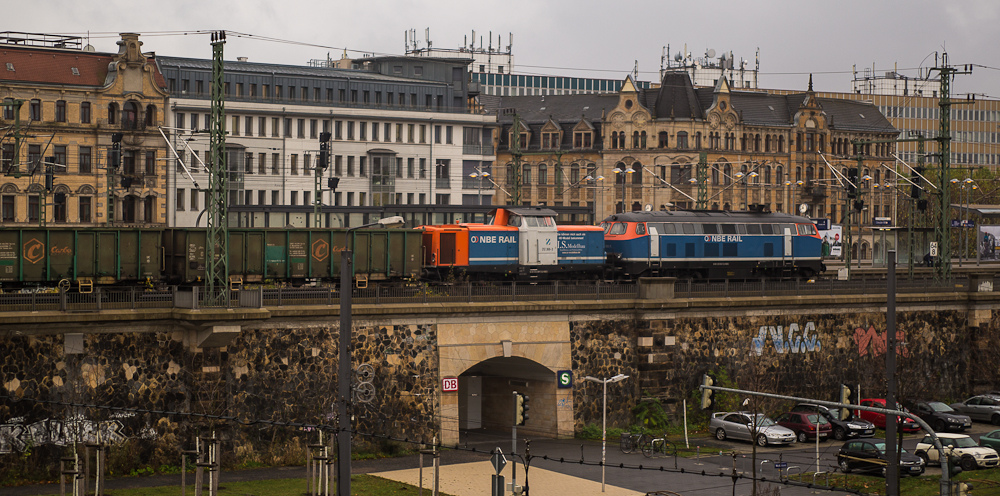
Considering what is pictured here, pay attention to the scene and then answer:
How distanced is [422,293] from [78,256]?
→ 12.4 metres

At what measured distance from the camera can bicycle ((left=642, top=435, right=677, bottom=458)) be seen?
A: 4666cm

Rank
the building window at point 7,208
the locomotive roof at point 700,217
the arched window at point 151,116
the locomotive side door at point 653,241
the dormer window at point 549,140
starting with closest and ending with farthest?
1. the locomotive side door at point 653,241
2. the locomotive roof at point 700,217
3. the building window at point 7,208
4. the arched window at point 151,116
5. the dormer window at point 549,140

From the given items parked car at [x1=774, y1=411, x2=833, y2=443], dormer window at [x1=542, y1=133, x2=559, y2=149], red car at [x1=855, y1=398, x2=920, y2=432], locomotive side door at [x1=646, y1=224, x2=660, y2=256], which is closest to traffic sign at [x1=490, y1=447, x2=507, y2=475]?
parked car at [x1=774, y1=411, x2=833, y2=443]

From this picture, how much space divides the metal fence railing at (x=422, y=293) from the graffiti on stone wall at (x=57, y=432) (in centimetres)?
357

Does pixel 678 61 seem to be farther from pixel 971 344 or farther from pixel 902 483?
pixel 902 483

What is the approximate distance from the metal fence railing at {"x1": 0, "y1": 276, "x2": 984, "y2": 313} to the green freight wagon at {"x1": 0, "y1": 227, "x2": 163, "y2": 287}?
2.04 feet

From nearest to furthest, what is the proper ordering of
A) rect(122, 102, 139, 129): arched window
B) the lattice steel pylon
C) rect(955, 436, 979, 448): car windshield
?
the lattice steel pylon < rect(955, 436, 979, 448): car windshield < rect(122, 102, 139, 129): arched window

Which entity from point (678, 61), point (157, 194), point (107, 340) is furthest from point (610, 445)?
point (678, 61)

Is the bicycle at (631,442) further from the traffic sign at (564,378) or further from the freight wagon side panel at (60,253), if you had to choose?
the freight wagon side panel at (60,253)

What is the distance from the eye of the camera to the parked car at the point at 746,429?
4875cm

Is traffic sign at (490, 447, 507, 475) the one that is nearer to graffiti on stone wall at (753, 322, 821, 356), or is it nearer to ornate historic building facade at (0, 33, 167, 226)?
graffiti on stone wall at (753, 322, 821, 356)

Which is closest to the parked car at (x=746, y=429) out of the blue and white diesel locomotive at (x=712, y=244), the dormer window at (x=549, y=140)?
the blue and white diesel locomotive at (x=712, y=244)

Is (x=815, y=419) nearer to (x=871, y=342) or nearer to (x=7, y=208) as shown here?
(x=871, y=342)

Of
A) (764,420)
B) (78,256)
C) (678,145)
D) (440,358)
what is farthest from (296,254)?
(678,145)
